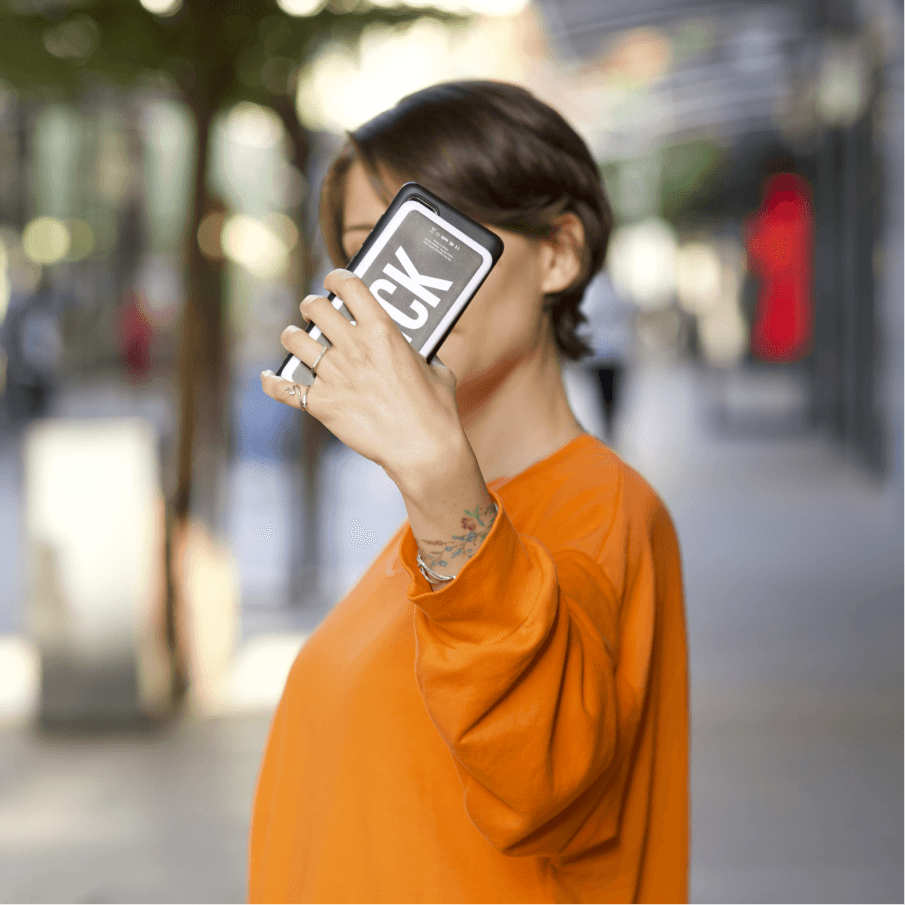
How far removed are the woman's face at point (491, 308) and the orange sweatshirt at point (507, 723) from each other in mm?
116

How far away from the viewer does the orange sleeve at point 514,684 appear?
3.02 ft

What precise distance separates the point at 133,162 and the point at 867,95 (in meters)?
22.3

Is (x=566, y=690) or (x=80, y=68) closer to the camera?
(x=566, y=690)

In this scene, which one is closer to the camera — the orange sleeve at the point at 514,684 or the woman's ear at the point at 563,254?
the orange sleeve at the point at 514,684

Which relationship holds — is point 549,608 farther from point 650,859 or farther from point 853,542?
point 853,542

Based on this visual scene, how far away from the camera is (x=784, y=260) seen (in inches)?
749

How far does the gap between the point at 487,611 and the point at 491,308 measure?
0.47m

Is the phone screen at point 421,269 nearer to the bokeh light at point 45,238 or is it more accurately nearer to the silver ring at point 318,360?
the silver ring at point 318,360

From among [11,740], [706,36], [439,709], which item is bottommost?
[11,740]

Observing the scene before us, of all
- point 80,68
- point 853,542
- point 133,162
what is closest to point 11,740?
point 80,68

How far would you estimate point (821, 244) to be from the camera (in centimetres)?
1648

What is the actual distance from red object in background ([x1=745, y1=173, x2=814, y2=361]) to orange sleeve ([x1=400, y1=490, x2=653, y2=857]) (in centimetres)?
1689

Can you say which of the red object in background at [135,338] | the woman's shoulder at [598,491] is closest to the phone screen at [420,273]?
the woman's shoulder at [598,491]

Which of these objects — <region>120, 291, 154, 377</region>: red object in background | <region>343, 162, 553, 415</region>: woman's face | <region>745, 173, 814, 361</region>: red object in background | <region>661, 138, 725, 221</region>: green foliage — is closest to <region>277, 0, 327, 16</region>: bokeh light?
<region>343, 162, 553, 415</region>: woman's face
